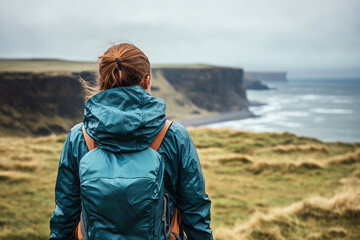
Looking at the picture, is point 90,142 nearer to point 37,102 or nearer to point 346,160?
point 346,160

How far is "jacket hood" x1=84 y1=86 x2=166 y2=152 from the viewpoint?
1493 mm

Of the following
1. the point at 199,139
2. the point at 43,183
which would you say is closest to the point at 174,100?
the point at 199,139

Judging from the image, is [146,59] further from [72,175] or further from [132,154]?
[72,175]

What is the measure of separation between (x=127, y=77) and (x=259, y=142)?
1537cm

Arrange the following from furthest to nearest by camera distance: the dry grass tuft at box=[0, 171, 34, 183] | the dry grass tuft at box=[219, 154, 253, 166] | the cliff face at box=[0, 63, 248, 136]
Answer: the cliff face at box=[0, 63, 248, 136], the dry grass tuft at box=[219, 154, 253, 166], the dry grass tuft at box=[0, 171, 34, 183]

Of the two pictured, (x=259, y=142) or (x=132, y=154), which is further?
(x=259, y=142)

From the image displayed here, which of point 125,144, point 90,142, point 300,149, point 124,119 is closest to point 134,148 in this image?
point 125,144

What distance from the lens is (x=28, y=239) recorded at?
4.38 metres

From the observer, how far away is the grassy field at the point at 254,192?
15.7ft

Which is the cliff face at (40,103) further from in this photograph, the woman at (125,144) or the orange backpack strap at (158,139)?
the orange backpack strap at (158,139)

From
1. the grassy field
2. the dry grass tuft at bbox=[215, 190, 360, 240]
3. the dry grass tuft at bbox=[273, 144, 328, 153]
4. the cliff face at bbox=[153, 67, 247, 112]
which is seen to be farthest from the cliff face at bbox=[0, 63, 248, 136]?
the dry grass tuft at bbox=[215, 190, 360, 240]

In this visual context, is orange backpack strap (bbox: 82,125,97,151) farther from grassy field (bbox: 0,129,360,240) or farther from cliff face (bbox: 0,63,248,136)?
cliff face (bbox: 0,63,248,136)

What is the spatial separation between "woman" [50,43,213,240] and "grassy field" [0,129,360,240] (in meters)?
3.19

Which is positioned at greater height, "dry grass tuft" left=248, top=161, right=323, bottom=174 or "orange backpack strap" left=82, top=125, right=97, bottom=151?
"orange backpack strap" left=82, top=125, right=97, bottom=151
